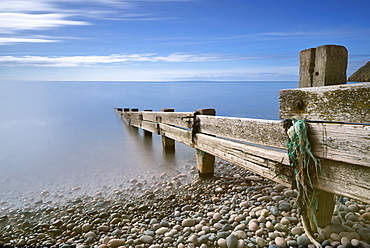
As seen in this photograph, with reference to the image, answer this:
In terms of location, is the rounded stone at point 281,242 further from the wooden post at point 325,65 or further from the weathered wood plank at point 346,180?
the wooden post at point 325,65

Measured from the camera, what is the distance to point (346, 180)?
232 centimetres

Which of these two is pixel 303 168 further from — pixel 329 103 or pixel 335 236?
pixel 335 236

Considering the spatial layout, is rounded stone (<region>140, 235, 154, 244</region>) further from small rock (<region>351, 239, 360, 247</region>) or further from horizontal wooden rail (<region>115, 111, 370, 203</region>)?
small rock (<region>351, 239, 360, 247</region>)

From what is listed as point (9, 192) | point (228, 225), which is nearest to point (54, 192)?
point (9, 192)

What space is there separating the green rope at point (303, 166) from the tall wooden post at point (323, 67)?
5.5 inches

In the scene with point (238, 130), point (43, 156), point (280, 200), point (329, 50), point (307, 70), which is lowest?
point (43, 156)

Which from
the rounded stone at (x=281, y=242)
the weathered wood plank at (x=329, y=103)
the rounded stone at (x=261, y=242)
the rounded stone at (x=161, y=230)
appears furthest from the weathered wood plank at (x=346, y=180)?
the rounded stone at (x=161, y=230)

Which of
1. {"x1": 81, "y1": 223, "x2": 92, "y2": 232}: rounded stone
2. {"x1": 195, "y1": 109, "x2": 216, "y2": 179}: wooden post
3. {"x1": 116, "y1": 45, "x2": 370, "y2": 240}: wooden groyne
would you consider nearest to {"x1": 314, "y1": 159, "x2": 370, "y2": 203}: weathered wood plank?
{"x1": 116, "y1": 45, "x2": 370, "y2": 240}: wooden groyne

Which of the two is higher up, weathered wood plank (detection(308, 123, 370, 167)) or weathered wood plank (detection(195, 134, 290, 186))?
weathered wood plank (detection(308, 123, 370, 167))

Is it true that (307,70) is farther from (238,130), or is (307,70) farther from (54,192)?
(54,192)

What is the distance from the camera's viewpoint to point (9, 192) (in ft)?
17.2

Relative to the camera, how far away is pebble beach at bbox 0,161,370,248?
9.62ft

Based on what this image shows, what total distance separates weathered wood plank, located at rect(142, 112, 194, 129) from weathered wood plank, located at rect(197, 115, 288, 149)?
56 centimetres

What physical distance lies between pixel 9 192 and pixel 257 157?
192 inches
